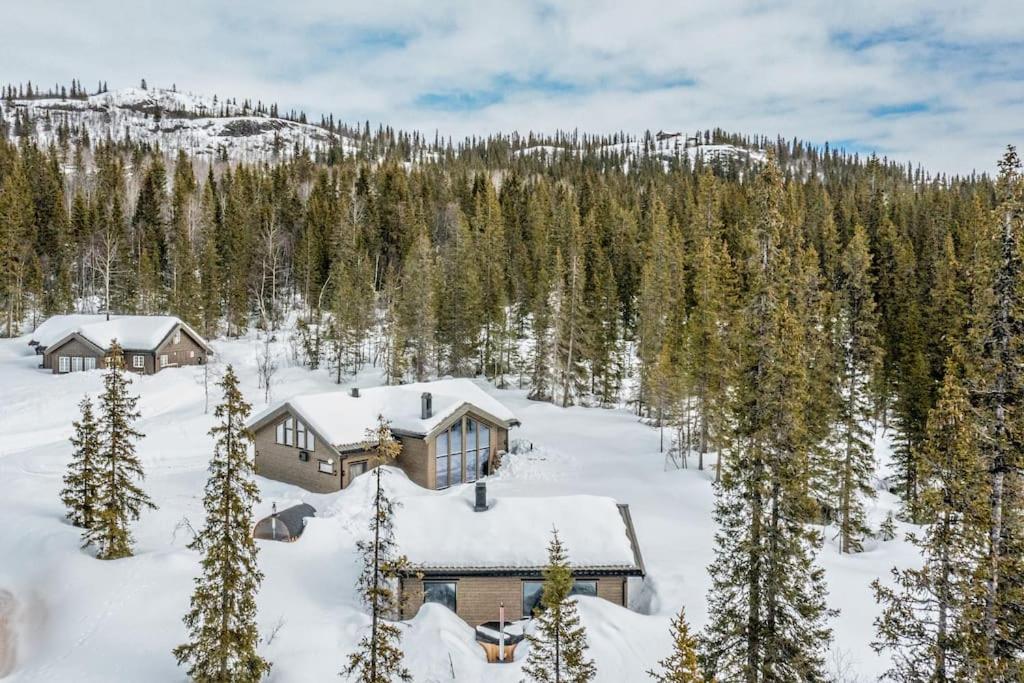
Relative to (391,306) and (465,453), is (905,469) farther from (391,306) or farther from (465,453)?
(391,306)

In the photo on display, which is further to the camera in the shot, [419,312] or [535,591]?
[419,312]

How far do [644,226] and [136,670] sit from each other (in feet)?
204

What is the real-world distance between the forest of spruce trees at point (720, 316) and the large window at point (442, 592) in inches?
307

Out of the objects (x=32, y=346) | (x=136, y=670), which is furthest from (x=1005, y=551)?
(x=32, y=346)

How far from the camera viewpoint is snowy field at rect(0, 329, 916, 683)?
16.4 meters

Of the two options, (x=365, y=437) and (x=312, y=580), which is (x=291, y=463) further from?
(x=312, y=580)

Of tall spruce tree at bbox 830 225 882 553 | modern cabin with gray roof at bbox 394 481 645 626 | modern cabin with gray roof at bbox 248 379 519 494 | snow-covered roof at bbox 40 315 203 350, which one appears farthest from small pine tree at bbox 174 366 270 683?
snow-covered roof at bbox 40 315 203 350

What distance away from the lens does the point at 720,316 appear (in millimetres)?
28109

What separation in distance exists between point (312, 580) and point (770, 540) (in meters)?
14.1

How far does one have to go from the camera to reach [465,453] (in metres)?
31.4

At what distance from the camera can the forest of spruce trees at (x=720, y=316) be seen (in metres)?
11.9

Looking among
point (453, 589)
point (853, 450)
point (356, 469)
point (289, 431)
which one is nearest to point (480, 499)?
point (453, 589)

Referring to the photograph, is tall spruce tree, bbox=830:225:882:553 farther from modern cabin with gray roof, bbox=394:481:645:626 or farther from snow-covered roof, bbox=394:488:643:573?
modern cabin with gray roof, bbox=394:481:645:626

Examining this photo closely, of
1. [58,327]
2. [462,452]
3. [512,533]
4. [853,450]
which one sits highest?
[58,327]
